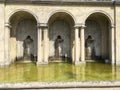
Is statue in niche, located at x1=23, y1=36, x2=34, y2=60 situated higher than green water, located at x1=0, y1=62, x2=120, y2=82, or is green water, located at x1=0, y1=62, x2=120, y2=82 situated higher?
statue in niche, located at x1=23, y1=36, x2=34, y2=60

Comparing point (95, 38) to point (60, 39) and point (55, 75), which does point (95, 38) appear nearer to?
point (60, 39)

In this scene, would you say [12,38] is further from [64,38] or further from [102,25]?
[102,25]

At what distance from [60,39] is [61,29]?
1.25 meters

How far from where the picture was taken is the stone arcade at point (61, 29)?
1880 centimetres

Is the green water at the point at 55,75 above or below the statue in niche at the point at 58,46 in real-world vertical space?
below

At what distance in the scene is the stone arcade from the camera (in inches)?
740

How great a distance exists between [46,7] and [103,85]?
10479 mm

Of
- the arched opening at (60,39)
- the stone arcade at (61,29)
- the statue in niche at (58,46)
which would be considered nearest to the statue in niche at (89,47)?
the stone arcade at (61,29)

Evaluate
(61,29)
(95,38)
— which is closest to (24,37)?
(61,29)

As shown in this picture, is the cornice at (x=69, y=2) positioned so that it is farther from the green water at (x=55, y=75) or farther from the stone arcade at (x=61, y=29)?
the green water at (x=55, y=75)

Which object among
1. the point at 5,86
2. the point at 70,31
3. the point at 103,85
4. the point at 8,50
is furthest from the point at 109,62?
the point at 5,86

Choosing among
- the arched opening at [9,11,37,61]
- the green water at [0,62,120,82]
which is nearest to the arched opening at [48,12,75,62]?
the arched opening at [9,11,37,61]

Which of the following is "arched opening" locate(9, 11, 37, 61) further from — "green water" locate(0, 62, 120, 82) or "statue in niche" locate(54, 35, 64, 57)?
"green water" locate(0, 62, 120, 82)

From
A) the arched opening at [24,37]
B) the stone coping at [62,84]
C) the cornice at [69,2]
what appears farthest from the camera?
the arched opening at [24,37]
